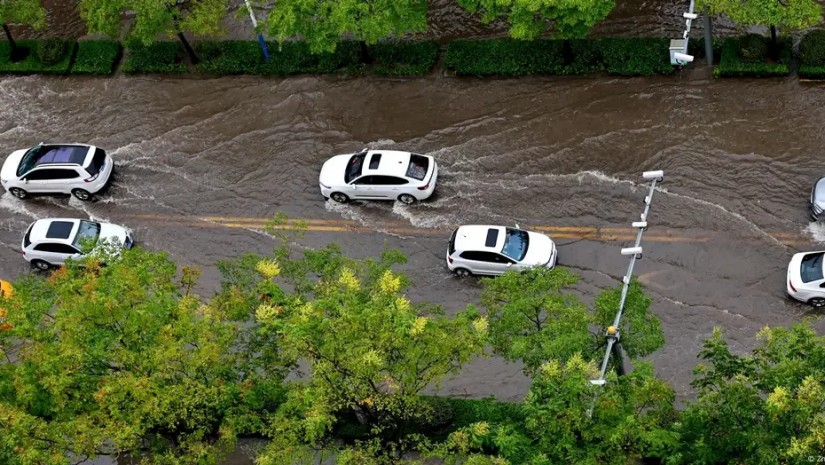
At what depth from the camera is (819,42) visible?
31422 mm

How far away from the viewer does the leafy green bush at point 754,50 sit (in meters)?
32.0

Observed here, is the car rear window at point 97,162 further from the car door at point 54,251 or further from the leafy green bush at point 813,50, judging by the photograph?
the leafy green bush at point 813,50

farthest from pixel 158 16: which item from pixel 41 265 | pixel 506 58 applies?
pixel 506 58

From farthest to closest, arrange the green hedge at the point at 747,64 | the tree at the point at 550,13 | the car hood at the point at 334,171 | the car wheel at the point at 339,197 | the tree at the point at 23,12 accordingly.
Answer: the tree at the point at 23,12
the green hedge at the point at 747,64
the car wheel at the point at 339,197
the car hood at the point at 334,171
the tree at the point at 550,13

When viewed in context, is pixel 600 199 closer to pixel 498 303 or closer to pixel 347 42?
pixel 498 303

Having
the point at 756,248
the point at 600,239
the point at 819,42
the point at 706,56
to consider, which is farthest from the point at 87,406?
the point at 819,42

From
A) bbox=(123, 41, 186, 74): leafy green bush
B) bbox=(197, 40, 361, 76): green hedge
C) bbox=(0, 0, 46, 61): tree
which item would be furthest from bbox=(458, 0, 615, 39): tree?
bbox=(0, 0, 46, 61): tree

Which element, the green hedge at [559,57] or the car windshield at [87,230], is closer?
the car windshield at [87,230]

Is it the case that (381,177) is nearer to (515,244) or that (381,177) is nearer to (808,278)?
(515,244)

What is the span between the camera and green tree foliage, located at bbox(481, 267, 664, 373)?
66.4ft

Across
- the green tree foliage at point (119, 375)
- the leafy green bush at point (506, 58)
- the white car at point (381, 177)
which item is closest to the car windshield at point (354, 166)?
the white car at point (381, 177)

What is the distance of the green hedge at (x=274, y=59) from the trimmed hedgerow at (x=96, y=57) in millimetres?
3874

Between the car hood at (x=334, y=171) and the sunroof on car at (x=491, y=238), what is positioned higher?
the car hood at (x=334, y=171)

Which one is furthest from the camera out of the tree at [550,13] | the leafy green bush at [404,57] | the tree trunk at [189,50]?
the tree trunk at [189,50]
